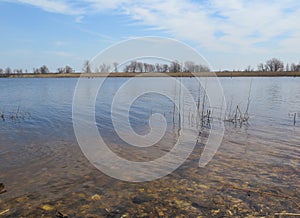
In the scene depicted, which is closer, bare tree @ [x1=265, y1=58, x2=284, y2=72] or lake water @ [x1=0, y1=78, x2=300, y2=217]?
lake water @ [x1=0, y1=78, x2=300, y2=217]

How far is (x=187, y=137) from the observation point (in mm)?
11914

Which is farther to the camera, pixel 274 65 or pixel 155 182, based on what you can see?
pixel 274 65

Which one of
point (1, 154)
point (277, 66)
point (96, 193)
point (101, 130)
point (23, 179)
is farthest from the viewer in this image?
point (277, 66)

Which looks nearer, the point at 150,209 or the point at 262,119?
the point at 150,209

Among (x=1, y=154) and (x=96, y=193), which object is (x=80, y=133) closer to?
(x=1, y=154)

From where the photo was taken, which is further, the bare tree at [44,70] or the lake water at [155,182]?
the bare tree at [44,70]

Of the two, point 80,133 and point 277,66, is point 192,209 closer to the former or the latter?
point 80,133

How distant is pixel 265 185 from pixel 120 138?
693 cm

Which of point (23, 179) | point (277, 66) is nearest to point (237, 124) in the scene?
point (23, 179)

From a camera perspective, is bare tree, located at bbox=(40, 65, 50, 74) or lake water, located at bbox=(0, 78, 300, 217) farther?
bare tree, located at bbox=(40, 65, 50, 74)

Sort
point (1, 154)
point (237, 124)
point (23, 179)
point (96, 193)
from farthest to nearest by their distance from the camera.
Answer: point (237, 124), point (1, 154), point (23, 179), point (96, 193)

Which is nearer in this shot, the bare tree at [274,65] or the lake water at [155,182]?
the lake water at [155,182]

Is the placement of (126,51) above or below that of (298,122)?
above

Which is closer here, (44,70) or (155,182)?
(155,182)
